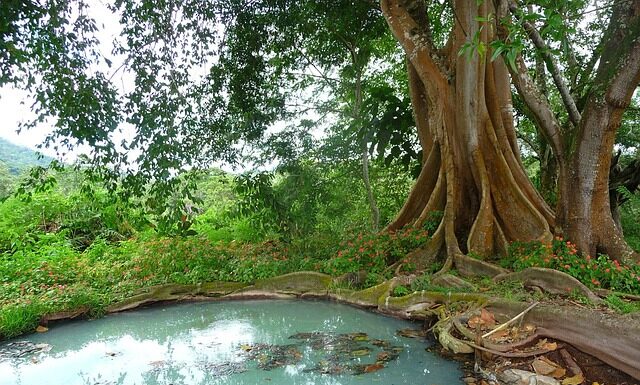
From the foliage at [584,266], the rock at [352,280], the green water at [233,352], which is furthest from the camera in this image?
the rock at [352,280]

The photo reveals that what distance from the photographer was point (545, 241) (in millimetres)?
5938

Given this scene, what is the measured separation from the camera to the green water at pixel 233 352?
13.5 feet

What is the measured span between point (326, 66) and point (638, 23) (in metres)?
6.50

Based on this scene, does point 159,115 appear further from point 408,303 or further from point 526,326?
point 526,326

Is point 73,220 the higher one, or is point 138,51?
point 138,51

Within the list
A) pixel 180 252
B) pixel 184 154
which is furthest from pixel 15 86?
pixel 180 252

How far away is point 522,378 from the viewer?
11.7ft

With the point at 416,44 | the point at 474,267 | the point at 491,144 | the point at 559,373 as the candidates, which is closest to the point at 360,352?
the point at 559,373

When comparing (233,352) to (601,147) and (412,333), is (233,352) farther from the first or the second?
(601,147)

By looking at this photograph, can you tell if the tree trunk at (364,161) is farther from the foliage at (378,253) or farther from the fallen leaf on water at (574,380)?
the fallen leaf on water at (574,380)

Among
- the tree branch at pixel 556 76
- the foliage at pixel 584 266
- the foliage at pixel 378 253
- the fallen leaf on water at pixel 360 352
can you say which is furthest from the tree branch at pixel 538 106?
the fallen leaf on water at pixel 360 352

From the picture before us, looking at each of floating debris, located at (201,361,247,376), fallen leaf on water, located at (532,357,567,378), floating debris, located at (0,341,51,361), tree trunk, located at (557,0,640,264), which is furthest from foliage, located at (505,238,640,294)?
floating debris, located at (0,341,51,361)

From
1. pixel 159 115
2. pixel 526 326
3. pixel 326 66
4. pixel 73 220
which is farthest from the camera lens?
pixel 73 220

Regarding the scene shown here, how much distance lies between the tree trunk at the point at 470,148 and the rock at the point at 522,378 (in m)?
2.86
